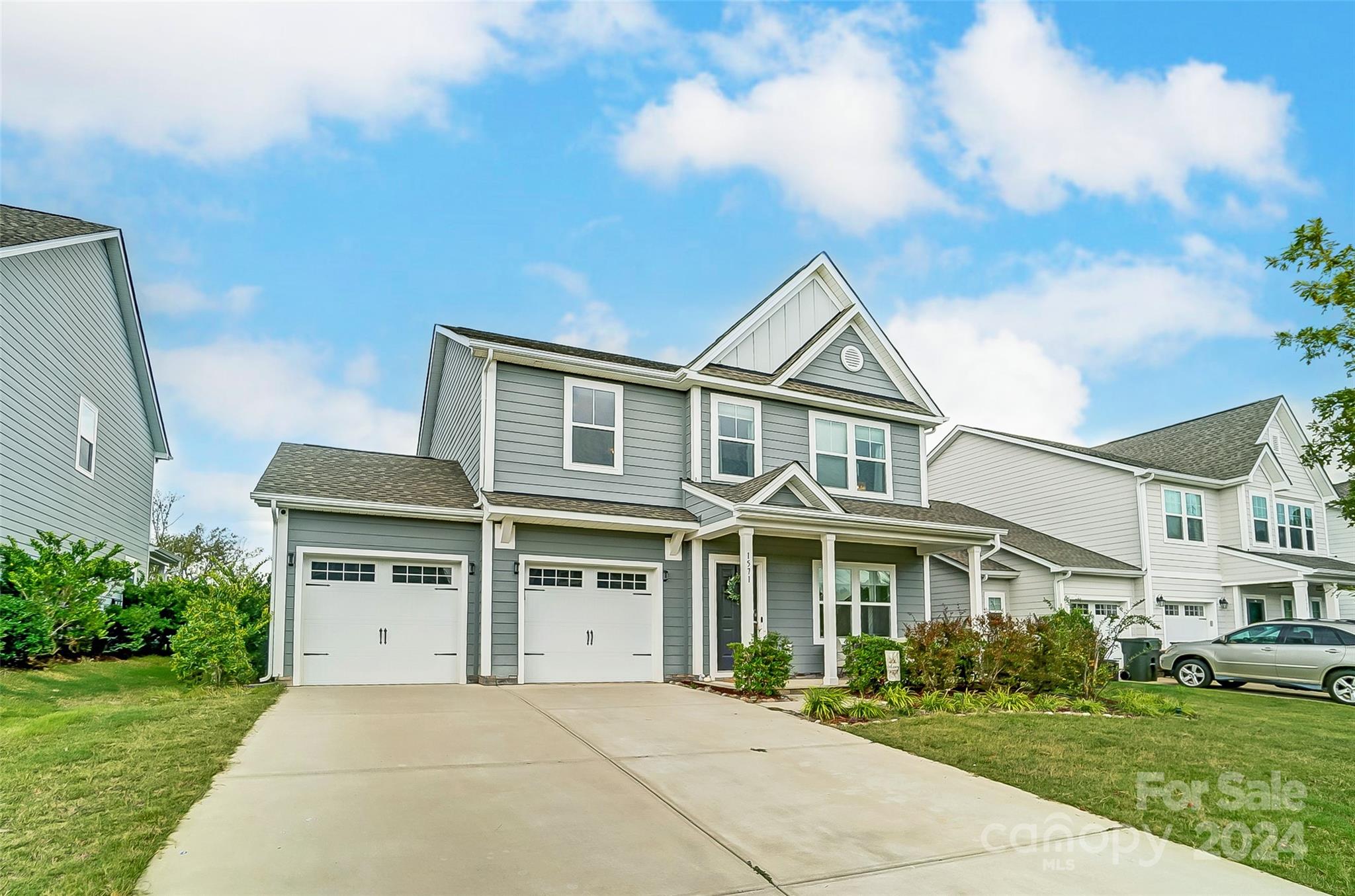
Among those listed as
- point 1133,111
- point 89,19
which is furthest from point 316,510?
point 1133,111

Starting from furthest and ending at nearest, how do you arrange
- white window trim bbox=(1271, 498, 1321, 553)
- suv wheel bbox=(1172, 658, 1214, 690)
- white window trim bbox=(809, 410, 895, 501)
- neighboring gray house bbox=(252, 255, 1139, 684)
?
white window trim bbox=(1271, 498, 1321, 553) → suv wheel bbox=(1172, 658, 1214, 690) → white window trim bbox=(809, 410, 895, 501) → neighboring gray house bbox=(252, 255, 1139, 684)

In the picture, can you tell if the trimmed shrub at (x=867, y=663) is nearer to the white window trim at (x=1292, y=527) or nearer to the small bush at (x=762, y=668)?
the small bush at (x=762, y=668)

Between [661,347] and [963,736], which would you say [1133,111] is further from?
[963,736]

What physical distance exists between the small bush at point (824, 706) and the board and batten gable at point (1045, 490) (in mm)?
15900

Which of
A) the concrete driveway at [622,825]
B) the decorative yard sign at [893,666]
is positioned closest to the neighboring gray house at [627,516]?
the decorative yard sign at [893,666]

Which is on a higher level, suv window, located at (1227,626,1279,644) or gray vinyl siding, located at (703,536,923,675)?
gray vinyl siding, located at (703,536,923,675)

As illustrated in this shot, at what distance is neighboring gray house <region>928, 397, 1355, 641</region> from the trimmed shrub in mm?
10445

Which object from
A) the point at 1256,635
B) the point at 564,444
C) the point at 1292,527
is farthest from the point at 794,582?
the point at 1292,527

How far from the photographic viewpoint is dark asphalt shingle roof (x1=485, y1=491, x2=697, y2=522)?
46.8 feet

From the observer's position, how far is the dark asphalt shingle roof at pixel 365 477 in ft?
45.4

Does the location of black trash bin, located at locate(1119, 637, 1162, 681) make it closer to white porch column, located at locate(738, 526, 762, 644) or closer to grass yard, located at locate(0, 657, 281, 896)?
white porch column, located at locate(738, 526, 762, 644)

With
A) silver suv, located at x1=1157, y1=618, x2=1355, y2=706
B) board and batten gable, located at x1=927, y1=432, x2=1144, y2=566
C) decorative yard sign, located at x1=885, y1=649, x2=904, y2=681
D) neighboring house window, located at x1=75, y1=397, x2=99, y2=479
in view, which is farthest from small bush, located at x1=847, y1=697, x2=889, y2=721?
board and batten gable, located at x1=927, y1=432, x2=1144, y2=566

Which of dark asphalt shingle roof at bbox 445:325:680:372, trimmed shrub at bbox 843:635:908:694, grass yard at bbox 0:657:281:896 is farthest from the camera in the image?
dark asphalt shingle roof at bbox 445:325:680:372

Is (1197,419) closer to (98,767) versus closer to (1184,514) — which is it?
(1184,514)
